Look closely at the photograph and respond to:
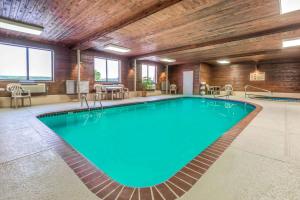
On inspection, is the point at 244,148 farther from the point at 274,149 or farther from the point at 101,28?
the point at 101,28

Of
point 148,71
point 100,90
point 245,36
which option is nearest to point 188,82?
point 148,71

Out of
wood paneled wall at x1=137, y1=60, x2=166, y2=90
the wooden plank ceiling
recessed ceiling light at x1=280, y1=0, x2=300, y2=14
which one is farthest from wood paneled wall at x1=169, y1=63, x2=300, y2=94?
recessed ceiling light at x1=280, y1=0, x2=300, y2=14

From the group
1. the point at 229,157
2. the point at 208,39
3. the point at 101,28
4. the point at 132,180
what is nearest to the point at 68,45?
the point at 101,28

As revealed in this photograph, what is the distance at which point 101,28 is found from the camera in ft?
15.9

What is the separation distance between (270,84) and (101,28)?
473 inches

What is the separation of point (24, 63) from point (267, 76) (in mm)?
14448

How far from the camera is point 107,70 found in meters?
8.87

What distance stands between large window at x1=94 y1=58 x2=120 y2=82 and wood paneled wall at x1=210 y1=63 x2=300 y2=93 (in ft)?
28.5

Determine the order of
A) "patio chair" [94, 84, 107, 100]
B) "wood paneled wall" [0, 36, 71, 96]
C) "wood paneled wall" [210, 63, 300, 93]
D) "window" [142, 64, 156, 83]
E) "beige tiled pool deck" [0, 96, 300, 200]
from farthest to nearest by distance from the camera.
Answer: "window" [142, 64, 156, 83], "wood paneled wall" [210, 63, 300, 93], "patio chair" [94, 84, 107, 100], "wood paneled wall" [0, 36, 71, 96], "beige tiled pool deck" [0, 96, 300, 200]

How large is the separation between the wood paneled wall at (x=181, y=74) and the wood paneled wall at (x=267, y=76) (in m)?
2.38

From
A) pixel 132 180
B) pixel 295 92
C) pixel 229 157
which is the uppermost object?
pixel 295 92

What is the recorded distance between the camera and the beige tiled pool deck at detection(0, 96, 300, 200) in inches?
47.7

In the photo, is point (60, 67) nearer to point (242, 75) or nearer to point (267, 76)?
point (242, 75)

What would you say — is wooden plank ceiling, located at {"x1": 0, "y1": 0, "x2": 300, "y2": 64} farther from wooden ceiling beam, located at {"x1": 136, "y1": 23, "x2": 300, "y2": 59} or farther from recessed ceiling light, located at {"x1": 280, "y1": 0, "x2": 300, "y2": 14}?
recessed ceiling light, located at {"x1": 280, "y1": 0, "x2": 300, "y2": 14}
